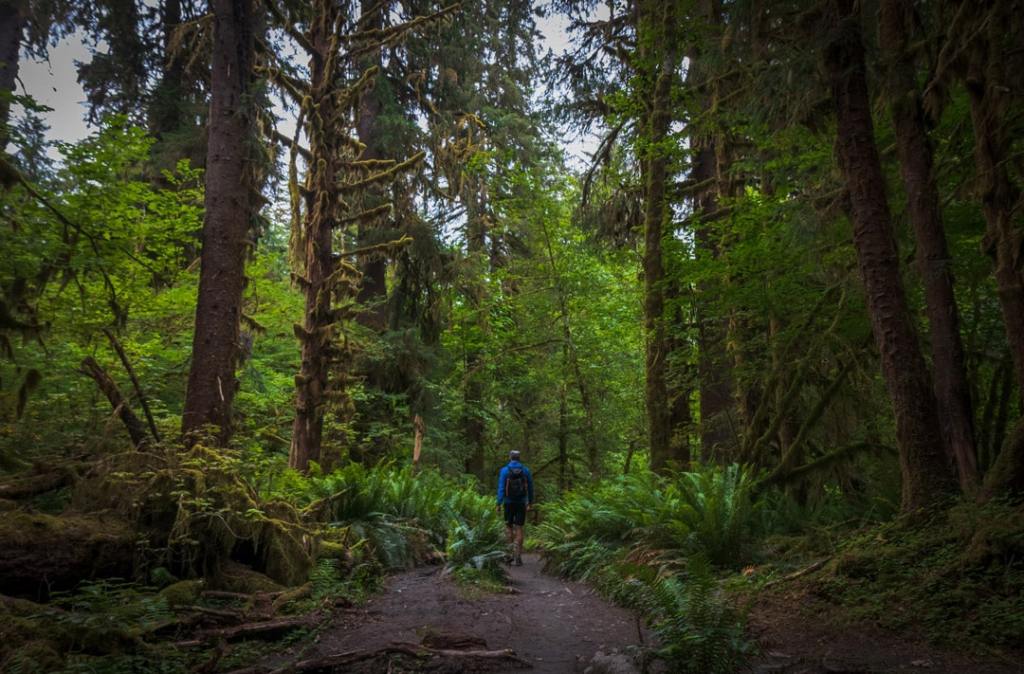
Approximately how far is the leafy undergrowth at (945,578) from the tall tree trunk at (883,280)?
0.48 meters

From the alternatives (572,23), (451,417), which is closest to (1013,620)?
(572,23)

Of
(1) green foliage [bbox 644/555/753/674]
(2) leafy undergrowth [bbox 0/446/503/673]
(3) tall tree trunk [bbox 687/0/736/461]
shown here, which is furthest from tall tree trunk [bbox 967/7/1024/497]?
(2) leafy undergrowth [bbox 0/446/503/673]

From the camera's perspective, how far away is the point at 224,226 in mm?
8336

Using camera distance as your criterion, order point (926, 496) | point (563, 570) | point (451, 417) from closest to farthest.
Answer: point (926, 496)
point (563, 570)
point (451, 417)

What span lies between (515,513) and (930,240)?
25.0 ft

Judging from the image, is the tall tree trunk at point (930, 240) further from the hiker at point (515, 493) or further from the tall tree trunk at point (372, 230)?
the tall tree trunk at point (372, 230)

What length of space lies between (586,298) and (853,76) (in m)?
13.5

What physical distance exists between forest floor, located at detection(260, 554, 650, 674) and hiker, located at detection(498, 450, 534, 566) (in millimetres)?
2478

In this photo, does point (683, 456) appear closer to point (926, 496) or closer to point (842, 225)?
point (842, 225)

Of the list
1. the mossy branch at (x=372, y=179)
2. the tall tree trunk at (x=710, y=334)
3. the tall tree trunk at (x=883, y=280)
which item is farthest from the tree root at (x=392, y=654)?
the mossy branch at (x=372, y=179)

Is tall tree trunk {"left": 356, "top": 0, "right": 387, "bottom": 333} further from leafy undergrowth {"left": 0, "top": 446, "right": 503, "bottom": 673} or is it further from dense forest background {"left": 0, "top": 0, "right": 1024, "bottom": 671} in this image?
leafy undergrowth {"left": 0, "top": 446, "right": 503, "bottom": 673}

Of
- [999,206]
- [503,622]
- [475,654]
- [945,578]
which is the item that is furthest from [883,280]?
[475,654]

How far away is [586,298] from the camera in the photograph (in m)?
19.6

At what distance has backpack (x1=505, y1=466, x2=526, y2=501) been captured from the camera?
10758 millimetres
